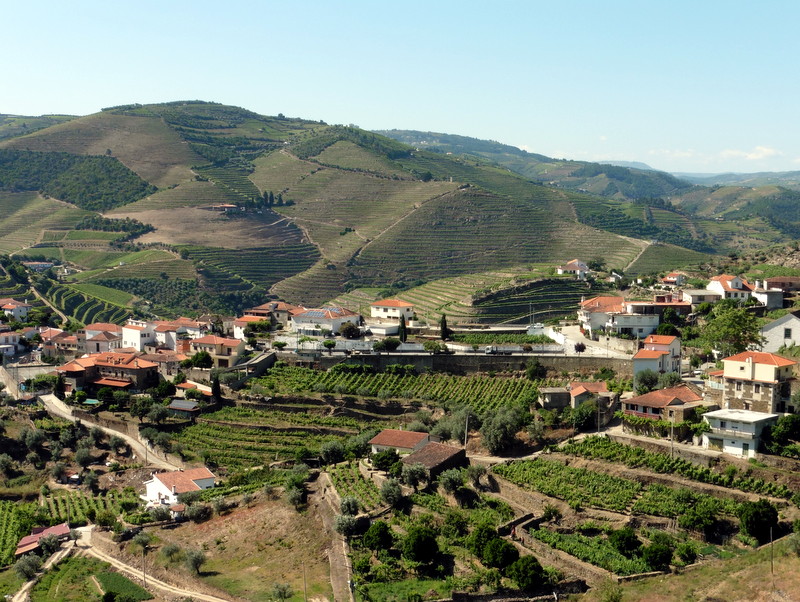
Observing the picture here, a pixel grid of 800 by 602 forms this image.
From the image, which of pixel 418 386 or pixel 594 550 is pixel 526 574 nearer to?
pixel 594 550

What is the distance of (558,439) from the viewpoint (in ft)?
134

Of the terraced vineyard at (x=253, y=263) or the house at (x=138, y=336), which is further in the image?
the terraced vineyard at (x=253, y=263)

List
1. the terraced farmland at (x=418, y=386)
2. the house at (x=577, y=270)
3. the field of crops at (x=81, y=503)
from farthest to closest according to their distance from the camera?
1. the house at (x=577, y=270)
2. the terraced farmland at (x=418, y=386)
3. the field of crops at (x=81, y=503)

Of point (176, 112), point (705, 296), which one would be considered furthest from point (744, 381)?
point (176, 112)

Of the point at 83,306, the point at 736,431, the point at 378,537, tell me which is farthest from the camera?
the point at 83,306

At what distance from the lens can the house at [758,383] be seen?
36.1m

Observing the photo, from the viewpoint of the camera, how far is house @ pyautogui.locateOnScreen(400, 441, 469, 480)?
37.5 metres

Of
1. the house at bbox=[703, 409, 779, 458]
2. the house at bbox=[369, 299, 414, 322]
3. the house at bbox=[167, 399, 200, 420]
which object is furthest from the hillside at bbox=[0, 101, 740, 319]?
the house at bbox=[703, 409, 779, 458]

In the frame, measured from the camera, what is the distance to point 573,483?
117ft

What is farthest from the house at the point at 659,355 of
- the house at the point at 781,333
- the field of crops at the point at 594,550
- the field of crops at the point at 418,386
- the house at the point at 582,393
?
the field of crops at the point at 594,550

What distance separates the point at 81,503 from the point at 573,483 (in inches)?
929

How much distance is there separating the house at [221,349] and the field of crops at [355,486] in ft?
60.1

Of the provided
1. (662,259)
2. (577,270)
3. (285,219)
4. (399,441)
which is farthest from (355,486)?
(285,219)

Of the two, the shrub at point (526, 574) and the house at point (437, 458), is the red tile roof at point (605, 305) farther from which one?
the shrub at point (526, 574)
